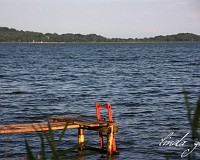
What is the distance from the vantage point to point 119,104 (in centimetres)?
2844

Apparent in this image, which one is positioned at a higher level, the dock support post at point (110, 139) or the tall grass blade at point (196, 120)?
the tall grass blade at point (196, 120)

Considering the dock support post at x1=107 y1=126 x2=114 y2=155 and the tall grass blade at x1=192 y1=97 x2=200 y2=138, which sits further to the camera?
the dock support post at x1=107 y1=126 x2=114 y2=155

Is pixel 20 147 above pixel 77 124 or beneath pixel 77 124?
beneath

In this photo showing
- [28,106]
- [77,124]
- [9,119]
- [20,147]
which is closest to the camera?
[77,124]

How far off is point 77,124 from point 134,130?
6.09 metres

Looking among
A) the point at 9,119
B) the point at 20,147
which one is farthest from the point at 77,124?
the point at 9,119

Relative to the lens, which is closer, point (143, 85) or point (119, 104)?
point (119, 104)

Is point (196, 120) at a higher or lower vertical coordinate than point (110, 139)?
higher

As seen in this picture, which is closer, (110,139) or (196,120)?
(196,120)

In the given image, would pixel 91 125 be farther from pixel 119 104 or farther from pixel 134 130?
pixel 119 104

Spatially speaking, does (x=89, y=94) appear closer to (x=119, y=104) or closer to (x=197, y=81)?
(x=119, y=104)

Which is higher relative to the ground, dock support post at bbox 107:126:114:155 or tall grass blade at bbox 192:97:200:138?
tall grass blade at bbox 192:97:200:138

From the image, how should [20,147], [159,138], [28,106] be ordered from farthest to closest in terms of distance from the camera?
[28,106]
[159,138]
[20,147]

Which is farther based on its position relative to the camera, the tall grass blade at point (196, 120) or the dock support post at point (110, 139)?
the dock support post at point (110, 139)
